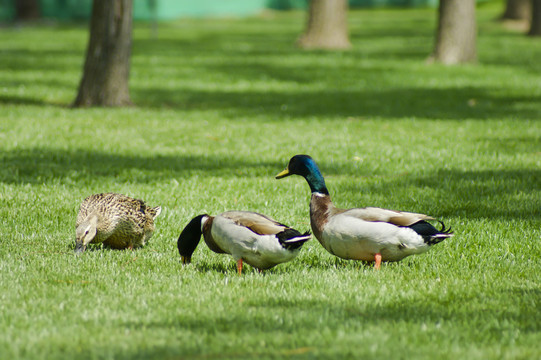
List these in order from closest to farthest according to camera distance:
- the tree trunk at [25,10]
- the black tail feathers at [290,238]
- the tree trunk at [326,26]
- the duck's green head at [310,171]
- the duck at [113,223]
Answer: the black tail feathers at [290,238], the duck's green head at [310,171], the duck at [113,223], the tree trunk at [326,26], the tree trunk at [25,10]

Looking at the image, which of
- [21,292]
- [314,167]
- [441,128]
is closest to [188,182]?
[314,167]

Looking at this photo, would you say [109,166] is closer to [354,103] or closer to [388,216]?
[388,216]

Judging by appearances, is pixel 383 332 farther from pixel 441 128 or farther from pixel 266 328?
pixel 441 128

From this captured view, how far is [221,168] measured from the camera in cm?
1023

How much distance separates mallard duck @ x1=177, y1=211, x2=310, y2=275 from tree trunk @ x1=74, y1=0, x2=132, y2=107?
29.4 ft

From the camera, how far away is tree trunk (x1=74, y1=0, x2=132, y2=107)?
1425 centimetres

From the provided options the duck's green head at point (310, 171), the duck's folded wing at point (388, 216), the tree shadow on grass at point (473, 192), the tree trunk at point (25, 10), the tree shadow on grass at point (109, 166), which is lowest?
the tree shadow on grass at point (109, 166)

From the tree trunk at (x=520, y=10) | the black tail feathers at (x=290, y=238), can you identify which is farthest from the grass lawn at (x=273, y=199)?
the tree trunk at (x=520, y=10)

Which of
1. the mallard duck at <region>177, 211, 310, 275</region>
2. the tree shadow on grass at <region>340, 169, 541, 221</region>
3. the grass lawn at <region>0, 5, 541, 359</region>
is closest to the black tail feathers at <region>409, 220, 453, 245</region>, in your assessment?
the grass lawn at <region>0, 5, 541, 359</region>

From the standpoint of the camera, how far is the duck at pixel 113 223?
6.56m

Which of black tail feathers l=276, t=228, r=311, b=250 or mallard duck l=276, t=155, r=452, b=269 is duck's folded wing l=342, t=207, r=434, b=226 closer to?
mallard duck l=276, t=155, r=452, b=269

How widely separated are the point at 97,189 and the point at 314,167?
11.5ft

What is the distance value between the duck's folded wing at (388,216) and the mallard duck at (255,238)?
0.49m

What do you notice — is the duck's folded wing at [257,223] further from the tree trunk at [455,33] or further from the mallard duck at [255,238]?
the tree trunk at [455,33]
